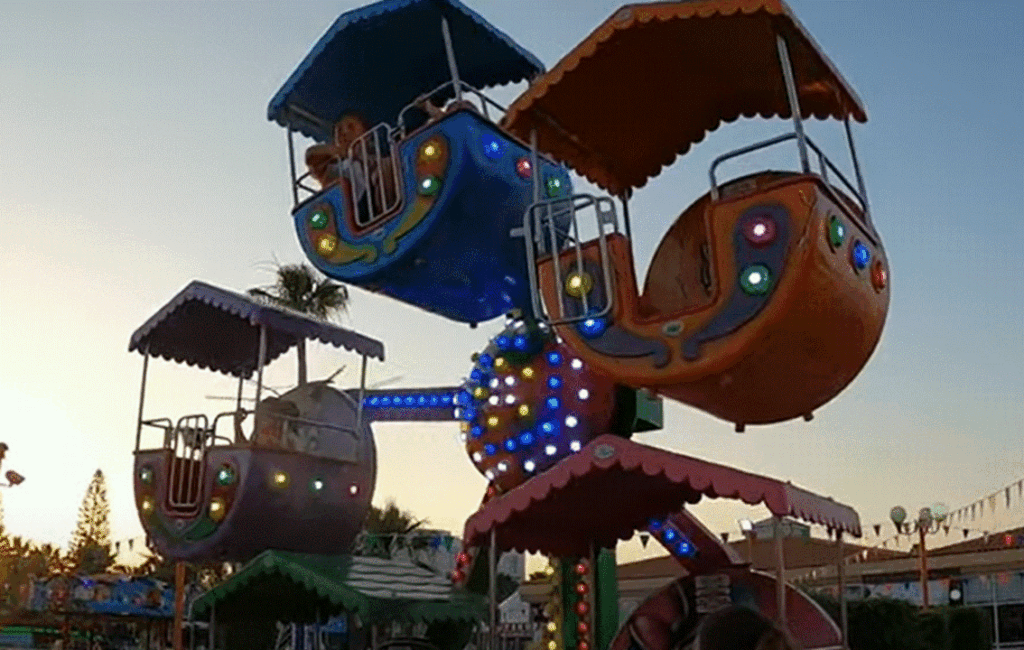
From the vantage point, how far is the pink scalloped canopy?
8156 mm

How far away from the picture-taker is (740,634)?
9.71 feet

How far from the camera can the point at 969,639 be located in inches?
761

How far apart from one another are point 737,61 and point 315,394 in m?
7.73

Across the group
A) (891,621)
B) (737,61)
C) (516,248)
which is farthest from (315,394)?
(891,621)

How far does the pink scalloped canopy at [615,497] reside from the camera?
26.8ft

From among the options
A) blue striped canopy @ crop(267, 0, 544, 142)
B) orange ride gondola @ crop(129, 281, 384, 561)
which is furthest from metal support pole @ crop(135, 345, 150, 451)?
blue striped canopy @ crop(267, 0, 544, 142)

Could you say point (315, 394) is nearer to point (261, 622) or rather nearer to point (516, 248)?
point (261, 622)

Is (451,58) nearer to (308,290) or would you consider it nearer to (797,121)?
(797,121)

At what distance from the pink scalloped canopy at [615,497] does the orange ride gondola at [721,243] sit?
0.50 meters

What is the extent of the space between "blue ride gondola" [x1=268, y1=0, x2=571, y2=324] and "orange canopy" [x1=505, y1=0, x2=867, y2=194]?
1.02 metres

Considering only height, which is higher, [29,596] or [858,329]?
[858,329]

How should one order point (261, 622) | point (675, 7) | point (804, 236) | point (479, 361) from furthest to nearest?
point (261, 622)
point (479, 361)
point (675, 7)
point (804, 236)

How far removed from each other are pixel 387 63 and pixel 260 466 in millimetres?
4566

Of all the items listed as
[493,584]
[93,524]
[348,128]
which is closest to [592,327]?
[493,584]
